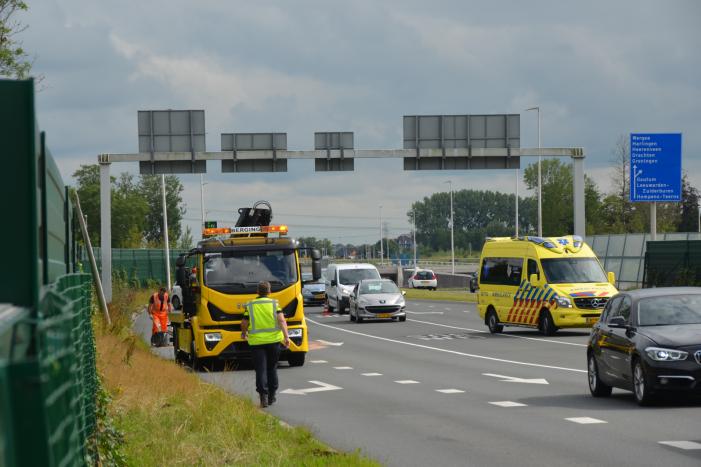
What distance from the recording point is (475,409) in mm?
15688

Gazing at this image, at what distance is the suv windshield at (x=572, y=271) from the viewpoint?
104ft

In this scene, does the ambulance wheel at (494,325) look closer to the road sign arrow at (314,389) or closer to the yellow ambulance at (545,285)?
the yellow ambulance at (545,285)

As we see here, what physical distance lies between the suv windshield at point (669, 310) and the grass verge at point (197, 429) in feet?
16.5

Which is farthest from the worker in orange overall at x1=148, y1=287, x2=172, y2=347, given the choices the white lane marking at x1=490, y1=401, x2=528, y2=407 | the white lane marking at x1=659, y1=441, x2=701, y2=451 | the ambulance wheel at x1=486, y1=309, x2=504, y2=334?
the white lane marking at x1=659, y1=441, x2=701, y2=451

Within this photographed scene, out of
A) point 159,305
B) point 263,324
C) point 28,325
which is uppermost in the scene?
point 28,325

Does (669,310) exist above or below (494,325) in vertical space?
above

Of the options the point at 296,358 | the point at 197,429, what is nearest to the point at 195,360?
the point at 296,358

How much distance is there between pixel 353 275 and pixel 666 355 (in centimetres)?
3709

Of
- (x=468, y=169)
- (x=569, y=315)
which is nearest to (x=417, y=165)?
(x=468, y=169)

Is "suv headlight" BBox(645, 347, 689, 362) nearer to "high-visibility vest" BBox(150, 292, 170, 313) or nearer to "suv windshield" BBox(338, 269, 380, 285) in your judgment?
"high-visibility vest" BBox(150, 292, 170, 313)

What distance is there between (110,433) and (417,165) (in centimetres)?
4009

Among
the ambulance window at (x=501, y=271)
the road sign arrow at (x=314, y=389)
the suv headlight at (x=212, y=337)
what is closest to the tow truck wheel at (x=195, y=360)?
the suv headlight at (x=212, y=337)

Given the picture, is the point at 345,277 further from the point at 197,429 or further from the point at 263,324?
the point at 197,429

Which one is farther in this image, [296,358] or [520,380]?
[296,358]
